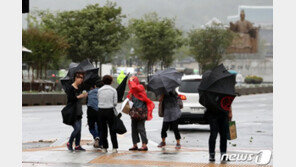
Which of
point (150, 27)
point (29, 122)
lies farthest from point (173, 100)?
point (150, 27)

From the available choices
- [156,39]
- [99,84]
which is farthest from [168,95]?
[156,39]

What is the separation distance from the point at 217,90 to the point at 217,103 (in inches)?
10.0

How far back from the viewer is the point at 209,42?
67688 mm

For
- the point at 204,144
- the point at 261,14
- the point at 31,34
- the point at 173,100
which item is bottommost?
the point at 204,144

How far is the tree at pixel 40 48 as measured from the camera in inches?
1681

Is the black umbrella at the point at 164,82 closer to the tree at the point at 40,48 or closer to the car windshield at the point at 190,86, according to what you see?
the car windshield at the point at 190,86

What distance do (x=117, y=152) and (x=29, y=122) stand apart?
372 inches

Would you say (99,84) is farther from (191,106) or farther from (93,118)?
(191,106)

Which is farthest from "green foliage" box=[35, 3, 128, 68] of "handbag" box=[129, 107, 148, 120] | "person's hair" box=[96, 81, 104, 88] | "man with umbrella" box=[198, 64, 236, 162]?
"man with umbrella" box=[198, 64, 236, 162]

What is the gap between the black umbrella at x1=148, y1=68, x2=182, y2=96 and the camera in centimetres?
1266

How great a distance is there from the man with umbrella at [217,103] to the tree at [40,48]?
1296 inches

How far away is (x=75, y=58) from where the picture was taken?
5712cm

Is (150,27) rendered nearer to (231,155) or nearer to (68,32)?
(68,32)

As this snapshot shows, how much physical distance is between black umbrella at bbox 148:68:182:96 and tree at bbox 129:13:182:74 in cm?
4515
